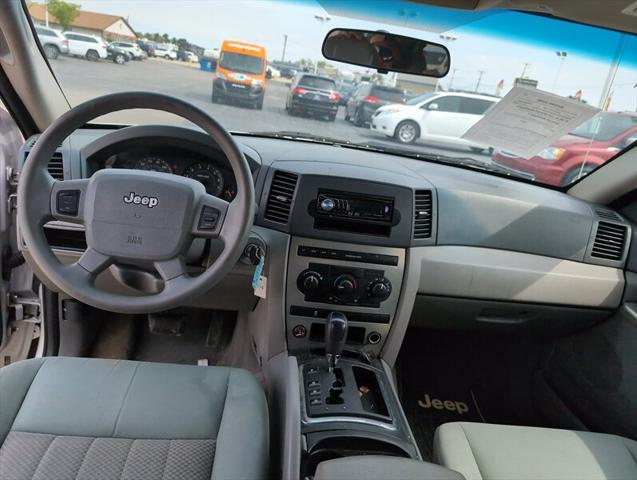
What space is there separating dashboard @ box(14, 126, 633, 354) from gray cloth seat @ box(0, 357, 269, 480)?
34 cm

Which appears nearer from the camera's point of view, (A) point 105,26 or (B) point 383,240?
(B) point 383,240

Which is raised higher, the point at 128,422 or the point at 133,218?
the point at 133,218

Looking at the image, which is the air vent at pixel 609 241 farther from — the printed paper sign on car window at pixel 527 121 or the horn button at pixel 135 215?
the horn button at pixel 135 215

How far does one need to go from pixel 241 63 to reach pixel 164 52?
33cm

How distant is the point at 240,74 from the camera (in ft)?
6.82

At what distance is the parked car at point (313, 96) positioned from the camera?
2023 mm

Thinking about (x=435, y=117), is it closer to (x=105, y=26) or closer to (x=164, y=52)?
(x=164, y=52)

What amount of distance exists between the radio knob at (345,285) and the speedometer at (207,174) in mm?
593

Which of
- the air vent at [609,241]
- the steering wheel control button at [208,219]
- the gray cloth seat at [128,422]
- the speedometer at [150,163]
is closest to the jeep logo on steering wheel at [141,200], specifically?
the steering wheel control button at [208,219]

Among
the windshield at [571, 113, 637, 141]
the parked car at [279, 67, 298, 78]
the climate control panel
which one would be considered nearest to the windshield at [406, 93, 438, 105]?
the parked car at [279, 67, 298, 78]

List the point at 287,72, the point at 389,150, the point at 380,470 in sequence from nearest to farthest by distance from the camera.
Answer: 1. the point at 380,470
2. the point at 287,72
3. the point at 389,150

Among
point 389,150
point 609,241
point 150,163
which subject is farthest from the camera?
point 389,150

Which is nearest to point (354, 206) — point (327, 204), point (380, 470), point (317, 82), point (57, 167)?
point (327, 204)

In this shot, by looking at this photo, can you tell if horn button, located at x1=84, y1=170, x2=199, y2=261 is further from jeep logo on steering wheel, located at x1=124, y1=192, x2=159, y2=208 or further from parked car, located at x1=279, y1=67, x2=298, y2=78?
parked car, located at x1=279, y1=67, x2=298, y2=78
